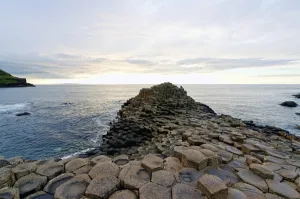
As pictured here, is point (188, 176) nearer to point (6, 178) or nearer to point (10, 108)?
point (6, 178)

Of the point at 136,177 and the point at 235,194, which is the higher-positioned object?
the point at 136,177

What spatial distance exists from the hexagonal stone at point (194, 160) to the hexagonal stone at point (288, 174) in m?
2.02

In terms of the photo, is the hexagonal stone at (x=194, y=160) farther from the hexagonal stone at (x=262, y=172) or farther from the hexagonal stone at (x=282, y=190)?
the hexagonal stone at (x=282, y=190)

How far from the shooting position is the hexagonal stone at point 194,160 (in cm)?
418

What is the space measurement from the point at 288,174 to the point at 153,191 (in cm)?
365

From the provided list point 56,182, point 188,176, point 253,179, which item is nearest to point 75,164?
point 56,182

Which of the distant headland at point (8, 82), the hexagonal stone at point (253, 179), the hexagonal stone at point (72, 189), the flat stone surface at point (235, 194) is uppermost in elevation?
the distant headland at point (8, 82)

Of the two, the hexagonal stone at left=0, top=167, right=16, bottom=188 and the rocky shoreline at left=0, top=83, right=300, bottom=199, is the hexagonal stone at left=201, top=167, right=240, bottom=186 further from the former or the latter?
the hexagonal stone at left=0, top=167, right=16, bottom=188

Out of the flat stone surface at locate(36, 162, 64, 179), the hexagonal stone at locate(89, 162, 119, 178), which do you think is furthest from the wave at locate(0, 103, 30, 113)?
the hexagonal stone at locate(89, 162, 119, 178)

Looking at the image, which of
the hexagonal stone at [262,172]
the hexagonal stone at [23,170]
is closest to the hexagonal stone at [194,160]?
the hexagonal stone at [262,172]

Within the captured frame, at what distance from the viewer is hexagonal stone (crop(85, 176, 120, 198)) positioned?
324 centimetres

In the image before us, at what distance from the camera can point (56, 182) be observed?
3814 millimetres

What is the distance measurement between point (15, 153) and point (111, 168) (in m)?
12.2

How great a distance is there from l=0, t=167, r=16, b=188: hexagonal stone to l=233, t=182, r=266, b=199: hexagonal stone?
487 cm
